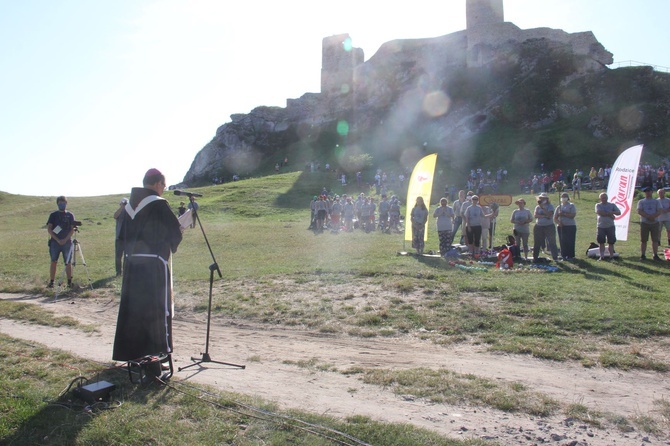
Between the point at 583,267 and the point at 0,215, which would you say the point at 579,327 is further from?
the point at 0,215

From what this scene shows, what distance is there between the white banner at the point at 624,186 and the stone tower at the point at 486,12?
57057mm

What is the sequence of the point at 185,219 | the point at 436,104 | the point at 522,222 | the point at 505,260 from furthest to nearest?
the point at 436,104 → the point at 522,222 → the point at 505,260 → the point at 185,219

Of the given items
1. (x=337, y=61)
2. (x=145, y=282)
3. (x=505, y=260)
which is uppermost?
(x=337, y=61)

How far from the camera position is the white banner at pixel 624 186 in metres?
14.2

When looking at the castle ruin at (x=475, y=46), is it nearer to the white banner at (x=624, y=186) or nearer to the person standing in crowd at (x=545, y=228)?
the white banner at (x=624, y=186)

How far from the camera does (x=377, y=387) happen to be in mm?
5422

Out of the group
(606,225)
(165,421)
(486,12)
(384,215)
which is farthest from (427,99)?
(165,421)

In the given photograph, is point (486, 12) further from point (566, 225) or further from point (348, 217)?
point (566, 225)

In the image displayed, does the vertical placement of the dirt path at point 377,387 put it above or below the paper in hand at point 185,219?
below

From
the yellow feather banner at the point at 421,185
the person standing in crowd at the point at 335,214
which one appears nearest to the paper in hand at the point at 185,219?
the yellow feather banner at the point at 421,185

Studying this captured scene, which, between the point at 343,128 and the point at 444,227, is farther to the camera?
the point at 343,128

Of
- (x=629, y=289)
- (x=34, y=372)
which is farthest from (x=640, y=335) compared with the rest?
(x=34, y=372)

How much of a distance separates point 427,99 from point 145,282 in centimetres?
6523

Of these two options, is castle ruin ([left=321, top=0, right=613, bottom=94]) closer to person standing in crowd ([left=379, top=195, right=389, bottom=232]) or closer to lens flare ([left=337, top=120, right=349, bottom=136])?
lens flare ([left=337, top=120, right=349, bottom=136])
